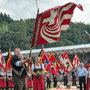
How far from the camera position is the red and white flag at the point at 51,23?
306 inches

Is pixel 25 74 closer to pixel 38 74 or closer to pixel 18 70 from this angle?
pixel 18 70

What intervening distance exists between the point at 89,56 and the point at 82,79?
76.3 ft

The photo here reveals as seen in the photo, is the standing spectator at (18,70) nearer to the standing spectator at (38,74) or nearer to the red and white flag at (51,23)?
the red and white flag at (51,23)

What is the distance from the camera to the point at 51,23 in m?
8.00

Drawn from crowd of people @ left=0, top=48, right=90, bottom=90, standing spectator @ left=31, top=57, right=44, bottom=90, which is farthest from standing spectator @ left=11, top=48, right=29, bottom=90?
standing spectator @ left=31, top=57, right=44, bottom=90

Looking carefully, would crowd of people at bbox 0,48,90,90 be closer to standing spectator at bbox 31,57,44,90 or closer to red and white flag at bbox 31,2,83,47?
standing spectator at bbox 31,57,44,90

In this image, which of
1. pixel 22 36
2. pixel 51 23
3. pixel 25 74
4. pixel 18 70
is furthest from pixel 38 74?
pixel 22 36

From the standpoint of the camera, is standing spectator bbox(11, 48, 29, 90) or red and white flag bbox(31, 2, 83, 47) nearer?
red and white flag bbox(31, 2, 83, 47)

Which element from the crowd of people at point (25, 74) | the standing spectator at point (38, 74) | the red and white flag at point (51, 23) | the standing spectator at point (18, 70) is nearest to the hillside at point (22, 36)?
the crowd of people at point (25, 74)

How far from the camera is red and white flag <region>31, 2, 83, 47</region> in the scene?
7.76 m

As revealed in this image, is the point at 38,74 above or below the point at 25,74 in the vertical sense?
below

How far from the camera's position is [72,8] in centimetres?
792

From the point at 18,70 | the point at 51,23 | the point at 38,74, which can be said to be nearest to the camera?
the point at 51,23

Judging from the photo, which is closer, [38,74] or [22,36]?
[38,74]
